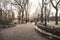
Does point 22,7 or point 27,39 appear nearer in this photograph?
point 27,39

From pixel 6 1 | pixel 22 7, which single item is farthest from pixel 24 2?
pixel 6 1

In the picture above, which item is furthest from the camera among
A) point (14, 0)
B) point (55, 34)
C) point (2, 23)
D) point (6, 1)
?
point (6, 1)

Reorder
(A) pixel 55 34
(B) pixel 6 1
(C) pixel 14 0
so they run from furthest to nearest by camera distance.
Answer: (B) pixel 6 1, (C) pixel 14 0, (A) pixel 55 34

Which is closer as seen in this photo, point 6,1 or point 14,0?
point 14,0

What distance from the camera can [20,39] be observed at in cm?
1391

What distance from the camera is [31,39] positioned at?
14.0 meters

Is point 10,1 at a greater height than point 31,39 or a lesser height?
greater

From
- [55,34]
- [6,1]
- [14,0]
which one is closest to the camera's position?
[55,34]

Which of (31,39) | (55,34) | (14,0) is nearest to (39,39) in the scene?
(31,39)

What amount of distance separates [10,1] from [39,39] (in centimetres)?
3848

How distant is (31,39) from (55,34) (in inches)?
93.1

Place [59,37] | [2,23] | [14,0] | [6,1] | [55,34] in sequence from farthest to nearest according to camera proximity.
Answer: [6,1] < [14,0] < [2,23] < [55,34] < [59,37]

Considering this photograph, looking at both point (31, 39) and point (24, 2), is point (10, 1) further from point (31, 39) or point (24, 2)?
point (31, 39)

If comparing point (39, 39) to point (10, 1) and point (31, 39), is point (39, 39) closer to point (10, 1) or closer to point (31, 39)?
point (31, 39)
